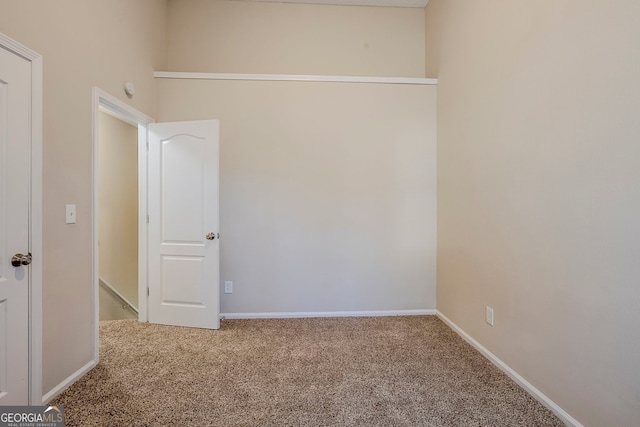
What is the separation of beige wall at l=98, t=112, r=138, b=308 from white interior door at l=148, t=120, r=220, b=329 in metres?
0.92

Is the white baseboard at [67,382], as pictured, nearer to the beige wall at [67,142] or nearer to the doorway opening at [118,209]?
the beige wall at [67,142]

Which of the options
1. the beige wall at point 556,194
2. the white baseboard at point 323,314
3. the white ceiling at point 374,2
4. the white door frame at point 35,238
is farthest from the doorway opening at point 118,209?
the beige wall at point 556,194

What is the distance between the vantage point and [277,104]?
2988mm

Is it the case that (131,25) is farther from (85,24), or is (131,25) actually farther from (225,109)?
(225,109)

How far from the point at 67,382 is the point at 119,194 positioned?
232 cm

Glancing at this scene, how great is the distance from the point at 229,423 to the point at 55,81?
2274mm

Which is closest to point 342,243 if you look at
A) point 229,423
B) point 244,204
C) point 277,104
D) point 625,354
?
point 244,204

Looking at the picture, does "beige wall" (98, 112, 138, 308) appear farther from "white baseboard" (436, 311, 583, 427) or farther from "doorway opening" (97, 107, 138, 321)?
"white baseboard" (436, 311, 583, 427)

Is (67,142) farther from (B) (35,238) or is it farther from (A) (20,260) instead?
(A) (20,260)

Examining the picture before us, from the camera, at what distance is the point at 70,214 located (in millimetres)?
1833

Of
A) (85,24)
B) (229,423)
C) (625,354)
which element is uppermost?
(85,24)

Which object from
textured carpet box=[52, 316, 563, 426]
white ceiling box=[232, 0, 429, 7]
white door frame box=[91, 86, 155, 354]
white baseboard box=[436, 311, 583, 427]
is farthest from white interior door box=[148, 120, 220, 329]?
white baseboard box=[436, 311, 583, 427]

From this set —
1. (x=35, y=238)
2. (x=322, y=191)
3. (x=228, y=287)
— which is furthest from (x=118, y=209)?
(x=322, y=191)

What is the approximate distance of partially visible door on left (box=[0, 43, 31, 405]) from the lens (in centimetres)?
142
